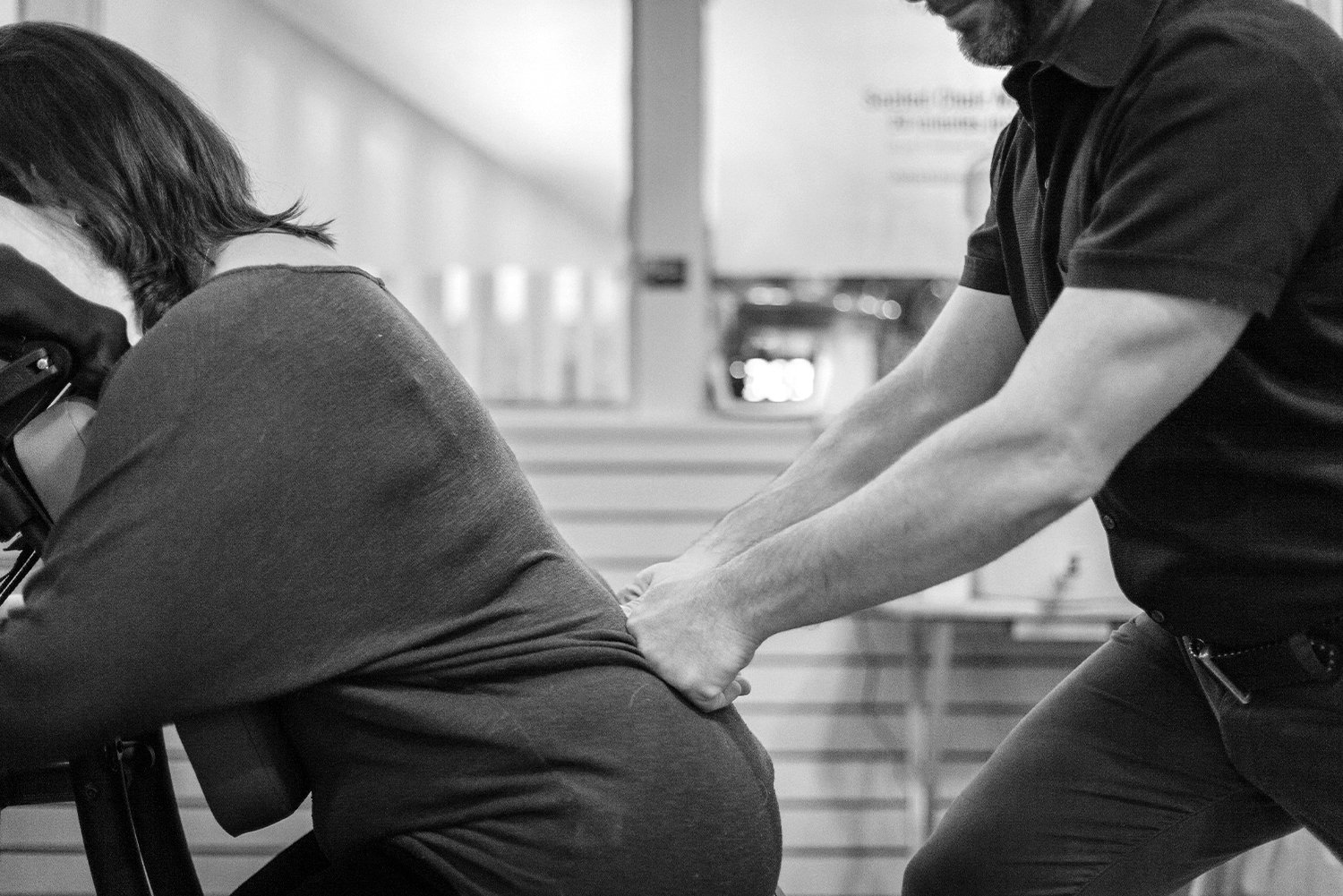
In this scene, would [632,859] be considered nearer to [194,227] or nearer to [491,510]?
[491,510]

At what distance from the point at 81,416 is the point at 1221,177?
1.00 metres

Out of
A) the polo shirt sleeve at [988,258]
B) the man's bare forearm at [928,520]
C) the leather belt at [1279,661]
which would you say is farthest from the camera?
the polo shirt sleeve at [988,258]

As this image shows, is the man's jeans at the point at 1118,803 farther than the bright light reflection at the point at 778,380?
No

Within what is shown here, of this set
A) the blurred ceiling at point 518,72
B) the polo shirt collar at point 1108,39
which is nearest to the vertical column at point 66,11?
the blurred ceiling at point 518,72

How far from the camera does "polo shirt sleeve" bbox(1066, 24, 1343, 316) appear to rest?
1000mm

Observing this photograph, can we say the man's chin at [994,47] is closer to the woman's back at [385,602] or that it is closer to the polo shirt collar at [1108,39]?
the polo shirt collar at [1108,39]

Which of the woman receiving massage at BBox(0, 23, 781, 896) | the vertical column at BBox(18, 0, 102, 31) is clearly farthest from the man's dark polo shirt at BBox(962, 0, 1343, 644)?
the vertical column at BBox(18, 0, 102, 31)

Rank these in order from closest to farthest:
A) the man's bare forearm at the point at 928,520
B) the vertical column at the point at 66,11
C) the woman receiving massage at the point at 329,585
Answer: the woman receiving massage at the point at 329,585
the man's bare forearm at the point at 928,520
the vertical column at the point at 66,11

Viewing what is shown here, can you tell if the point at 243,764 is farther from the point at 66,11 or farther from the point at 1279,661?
the point at 66,11

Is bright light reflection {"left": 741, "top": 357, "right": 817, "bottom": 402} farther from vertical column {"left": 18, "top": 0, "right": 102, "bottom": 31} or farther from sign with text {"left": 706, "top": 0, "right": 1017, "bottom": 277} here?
vertical column {"left": 18, "top": 0, "right": 102, "bottom": 31}

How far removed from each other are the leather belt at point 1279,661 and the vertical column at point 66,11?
3242 mm

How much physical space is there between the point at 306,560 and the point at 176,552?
0.32 feet

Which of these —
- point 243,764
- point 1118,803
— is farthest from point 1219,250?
point 243,764

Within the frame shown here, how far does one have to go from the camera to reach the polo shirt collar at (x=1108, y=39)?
1104 millimetres
